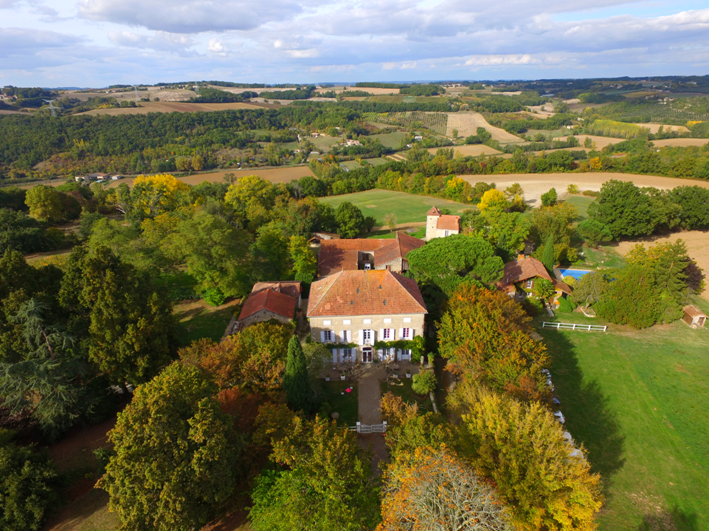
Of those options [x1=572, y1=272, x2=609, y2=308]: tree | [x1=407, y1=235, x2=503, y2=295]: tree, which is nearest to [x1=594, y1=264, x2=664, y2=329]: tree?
[x1=572, y1=272, x2=609, y2=308]: tree

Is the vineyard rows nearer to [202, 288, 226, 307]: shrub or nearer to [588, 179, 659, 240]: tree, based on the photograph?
[588, 179, 659, 240]: tree

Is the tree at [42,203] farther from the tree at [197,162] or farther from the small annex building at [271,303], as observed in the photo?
the tree at [197,162]

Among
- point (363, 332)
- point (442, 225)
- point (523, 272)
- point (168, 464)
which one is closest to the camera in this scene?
point (168, 464)

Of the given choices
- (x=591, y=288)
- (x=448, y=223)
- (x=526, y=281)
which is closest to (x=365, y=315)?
(x=526, y=281)

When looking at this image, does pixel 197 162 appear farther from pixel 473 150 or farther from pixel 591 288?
pixel 591 288

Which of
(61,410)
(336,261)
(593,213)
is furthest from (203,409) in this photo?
(593,213)

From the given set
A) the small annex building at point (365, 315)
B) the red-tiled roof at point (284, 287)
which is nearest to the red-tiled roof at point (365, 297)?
the small annex building at point (365, 315)

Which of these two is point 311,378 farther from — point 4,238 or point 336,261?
point 4,238
